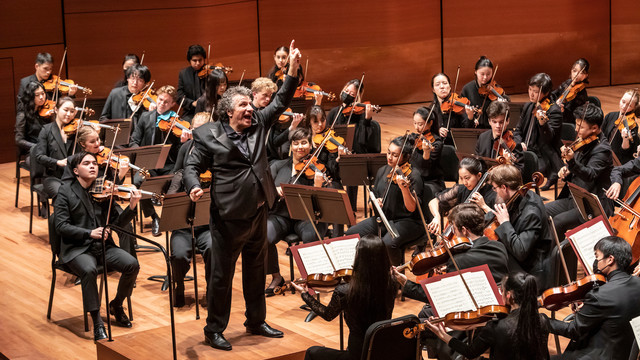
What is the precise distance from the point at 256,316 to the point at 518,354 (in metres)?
1.51

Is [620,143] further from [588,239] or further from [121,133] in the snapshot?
[121,133]

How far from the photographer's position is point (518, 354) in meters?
3.54

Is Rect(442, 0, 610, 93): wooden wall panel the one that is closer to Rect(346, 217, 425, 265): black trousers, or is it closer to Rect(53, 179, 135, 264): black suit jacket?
Rect(346, 217, 425, 265): black trousers

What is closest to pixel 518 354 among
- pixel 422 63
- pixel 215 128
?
pixel 215 128

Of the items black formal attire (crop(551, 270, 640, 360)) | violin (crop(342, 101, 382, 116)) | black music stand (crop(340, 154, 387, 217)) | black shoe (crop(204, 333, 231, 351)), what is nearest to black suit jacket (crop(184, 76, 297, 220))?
black shoe (crop(204, 333, 231, 351))

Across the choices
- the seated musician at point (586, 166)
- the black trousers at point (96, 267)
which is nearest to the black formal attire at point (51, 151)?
the black trousers at point (96, 267)

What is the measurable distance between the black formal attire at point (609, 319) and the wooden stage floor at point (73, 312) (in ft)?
3.19

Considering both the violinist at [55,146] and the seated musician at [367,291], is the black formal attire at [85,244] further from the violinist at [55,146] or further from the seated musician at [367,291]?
the seated musician at [367,291]

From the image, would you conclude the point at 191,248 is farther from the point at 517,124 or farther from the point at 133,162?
the point at 517,124

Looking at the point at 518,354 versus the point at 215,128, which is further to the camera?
the point at 215,128

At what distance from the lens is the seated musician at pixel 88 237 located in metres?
5.27

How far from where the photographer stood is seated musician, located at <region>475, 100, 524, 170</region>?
6262 millimetres

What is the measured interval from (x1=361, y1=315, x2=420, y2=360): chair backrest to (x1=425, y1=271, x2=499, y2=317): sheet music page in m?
0.15

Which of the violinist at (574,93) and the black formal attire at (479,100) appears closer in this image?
the black formal attire at (479,100)
